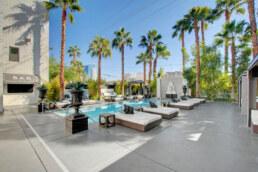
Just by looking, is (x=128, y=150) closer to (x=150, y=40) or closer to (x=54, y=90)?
(x=54, y=90)

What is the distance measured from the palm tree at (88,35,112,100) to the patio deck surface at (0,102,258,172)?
1106 cm

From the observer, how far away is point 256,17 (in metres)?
8.91

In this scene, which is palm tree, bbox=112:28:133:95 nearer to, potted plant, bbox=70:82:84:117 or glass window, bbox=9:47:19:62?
glass window, bbox=9:47:19:62

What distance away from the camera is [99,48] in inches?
572

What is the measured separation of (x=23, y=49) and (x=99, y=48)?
7.32 metres

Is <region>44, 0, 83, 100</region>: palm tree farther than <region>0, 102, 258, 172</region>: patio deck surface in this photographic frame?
Yes

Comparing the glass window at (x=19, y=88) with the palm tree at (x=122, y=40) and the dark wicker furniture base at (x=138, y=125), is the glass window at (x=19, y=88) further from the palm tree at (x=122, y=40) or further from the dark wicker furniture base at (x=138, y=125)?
the dark wicker furniture base at (x=138, y=125)

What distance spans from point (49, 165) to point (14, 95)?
11.4m

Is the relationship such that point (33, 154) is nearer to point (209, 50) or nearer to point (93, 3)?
point (93, 3)

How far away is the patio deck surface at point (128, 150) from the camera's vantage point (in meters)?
2.20

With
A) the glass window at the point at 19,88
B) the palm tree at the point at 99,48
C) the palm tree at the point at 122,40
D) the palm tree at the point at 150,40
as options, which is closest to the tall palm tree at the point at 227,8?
the palm tree at the point at 150,40

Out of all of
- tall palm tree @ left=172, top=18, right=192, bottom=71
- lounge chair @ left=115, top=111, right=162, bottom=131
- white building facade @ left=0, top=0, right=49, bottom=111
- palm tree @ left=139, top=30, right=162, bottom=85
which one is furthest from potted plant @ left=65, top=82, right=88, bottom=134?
tall palm tree @ left=172, top=18, right=192, bottom=71

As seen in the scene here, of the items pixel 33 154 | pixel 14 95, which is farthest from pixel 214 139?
pixel 14 95

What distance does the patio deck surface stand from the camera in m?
2.20
